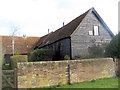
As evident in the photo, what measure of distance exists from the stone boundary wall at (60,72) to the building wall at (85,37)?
7788 millimetres

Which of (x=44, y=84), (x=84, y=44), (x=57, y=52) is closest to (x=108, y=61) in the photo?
(x=44, y=84)

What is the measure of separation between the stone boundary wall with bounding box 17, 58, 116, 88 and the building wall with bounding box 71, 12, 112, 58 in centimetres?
779

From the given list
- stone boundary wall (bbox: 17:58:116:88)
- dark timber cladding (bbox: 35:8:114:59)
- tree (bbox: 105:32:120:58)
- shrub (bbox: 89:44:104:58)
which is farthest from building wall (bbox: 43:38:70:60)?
stone boundary wall (bbox: 17:58:116:88)

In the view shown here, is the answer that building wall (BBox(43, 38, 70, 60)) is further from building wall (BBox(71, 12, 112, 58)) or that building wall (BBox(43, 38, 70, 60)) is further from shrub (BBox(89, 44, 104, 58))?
shrub (BBox(89, 44, 104, 58))

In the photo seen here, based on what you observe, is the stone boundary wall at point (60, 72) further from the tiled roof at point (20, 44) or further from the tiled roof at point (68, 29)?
the tiled roof at point (20, 44)

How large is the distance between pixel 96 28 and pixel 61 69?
1357 centimetres

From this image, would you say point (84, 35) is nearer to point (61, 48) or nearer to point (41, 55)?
point (61, 48)

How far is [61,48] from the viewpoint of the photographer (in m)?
20.9

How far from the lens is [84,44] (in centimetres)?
1875

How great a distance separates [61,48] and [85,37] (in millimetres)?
4526

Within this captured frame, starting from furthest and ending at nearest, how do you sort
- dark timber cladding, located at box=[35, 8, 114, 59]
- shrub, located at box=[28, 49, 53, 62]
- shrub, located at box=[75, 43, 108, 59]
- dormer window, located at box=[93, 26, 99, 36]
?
shrub, located at box=[28, 49, 53, 62]
dormer window, located at box=[93, 26, 99, 36]
dark timber cladding, located at box=[35, 8, 114, 59]
shrub, located at box=[75, 43, 108, 59]

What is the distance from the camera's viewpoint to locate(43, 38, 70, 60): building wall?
18.7 m

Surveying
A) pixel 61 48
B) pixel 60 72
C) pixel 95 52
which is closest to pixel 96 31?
pixel 95 52

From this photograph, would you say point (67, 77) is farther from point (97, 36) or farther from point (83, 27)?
point (97, 36)
